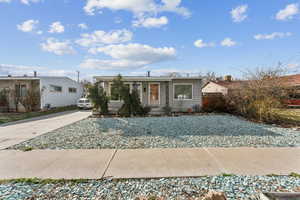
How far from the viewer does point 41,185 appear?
2.74 meters

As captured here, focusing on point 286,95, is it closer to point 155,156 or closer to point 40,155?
point 155,156

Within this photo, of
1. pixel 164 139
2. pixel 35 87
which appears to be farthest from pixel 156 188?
pixel 35 87

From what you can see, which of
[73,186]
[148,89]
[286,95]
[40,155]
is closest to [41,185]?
[73,186]

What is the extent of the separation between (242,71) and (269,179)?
8.99m

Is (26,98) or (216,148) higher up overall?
(26,98)

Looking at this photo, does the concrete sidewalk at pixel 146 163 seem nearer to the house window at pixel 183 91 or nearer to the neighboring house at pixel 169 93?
the neighboring house at pixel 169 93

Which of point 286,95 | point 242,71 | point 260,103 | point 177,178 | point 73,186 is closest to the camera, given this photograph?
point 73,186

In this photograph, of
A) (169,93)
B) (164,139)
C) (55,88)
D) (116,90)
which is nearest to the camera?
(164,139)

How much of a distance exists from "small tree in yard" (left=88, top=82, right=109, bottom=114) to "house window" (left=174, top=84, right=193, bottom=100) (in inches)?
225

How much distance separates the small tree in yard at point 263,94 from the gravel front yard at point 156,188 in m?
6.85

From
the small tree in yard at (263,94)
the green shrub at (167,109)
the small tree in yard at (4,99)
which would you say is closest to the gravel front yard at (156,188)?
the small tree in yard at (263,94)

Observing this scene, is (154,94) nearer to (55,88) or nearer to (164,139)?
(164,139)

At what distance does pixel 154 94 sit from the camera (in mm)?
12281

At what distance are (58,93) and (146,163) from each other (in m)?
17.0
